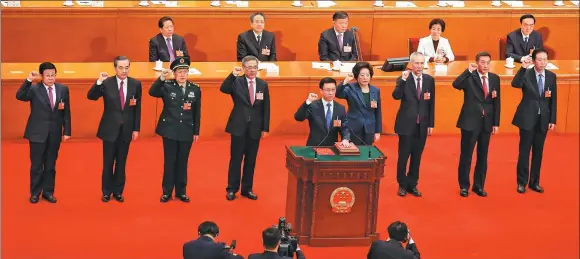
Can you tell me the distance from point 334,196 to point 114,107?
243 cm

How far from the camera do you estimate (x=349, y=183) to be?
386 inches

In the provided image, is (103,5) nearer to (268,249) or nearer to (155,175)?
(155,175)

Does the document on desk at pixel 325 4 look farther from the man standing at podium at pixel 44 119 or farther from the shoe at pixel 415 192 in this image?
the man standing at podium at pixel 44 119

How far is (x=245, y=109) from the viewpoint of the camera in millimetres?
11047

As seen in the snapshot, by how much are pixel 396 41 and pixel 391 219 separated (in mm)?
5294

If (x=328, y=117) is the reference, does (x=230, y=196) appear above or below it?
below

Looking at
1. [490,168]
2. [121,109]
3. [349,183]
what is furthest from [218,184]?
[490,168]

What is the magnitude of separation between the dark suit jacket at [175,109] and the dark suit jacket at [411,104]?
6.62 ft

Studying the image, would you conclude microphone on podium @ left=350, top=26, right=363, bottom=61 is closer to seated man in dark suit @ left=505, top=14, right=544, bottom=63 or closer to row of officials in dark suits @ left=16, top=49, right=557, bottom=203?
seated man in dark suit @ left=505, top=14, right=544, bottom=63

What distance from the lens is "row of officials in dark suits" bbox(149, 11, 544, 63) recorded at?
1370 centimetres

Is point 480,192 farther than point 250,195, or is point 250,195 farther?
point 480,192

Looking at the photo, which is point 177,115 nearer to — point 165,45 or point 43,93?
point 43,93

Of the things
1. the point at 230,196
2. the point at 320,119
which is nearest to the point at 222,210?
the point at 230,196

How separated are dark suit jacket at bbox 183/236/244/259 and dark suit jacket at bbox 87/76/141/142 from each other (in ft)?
9.38
